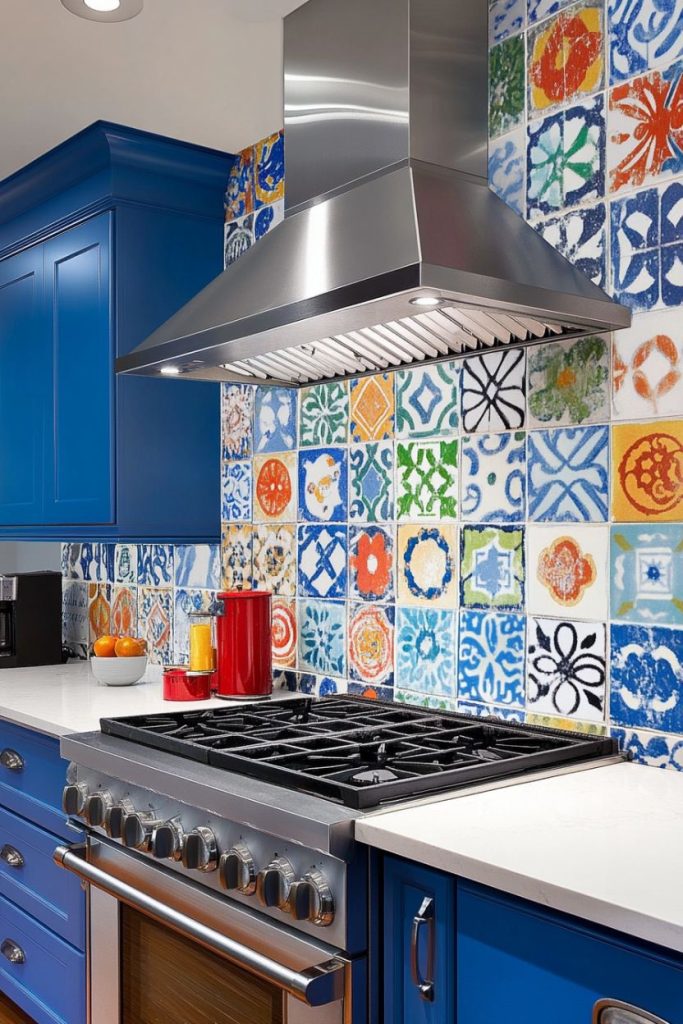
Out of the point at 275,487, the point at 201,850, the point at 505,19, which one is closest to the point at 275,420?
the point at 275,487

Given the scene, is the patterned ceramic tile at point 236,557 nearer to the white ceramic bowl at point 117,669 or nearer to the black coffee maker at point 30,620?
the white ceramic bowl at point 117,669

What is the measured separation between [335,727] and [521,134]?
1.28 metres

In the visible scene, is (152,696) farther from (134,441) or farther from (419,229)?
(419,229)

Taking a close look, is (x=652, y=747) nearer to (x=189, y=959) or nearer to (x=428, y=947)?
(x=428, y=947)

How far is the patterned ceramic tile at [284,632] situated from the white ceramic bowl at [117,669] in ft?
1.29

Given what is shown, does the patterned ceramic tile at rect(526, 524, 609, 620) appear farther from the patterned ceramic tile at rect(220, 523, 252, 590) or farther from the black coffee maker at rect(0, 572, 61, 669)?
the black coffee maker at rect(0, 572, 61, 669)

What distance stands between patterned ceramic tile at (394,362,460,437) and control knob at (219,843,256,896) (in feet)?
3.37

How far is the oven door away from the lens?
1432mm

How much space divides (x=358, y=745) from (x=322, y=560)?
82 cm

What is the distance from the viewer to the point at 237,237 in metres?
2.95

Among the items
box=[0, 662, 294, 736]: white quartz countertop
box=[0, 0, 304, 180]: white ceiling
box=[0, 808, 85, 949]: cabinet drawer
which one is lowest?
box=[0, 808, 85, 949]: cabinet drawer

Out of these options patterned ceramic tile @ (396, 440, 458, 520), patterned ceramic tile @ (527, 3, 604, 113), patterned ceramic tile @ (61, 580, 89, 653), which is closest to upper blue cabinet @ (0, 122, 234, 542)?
patterned ceramic tile @ (61, 580, 89, 653)

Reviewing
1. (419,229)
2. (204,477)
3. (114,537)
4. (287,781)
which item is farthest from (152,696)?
(419,229)

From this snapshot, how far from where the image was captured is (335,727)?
2041 mm
